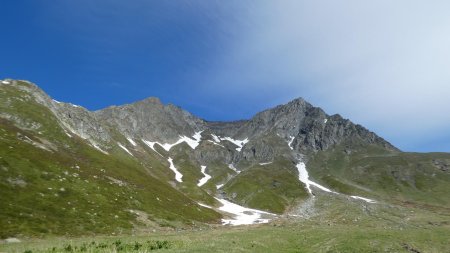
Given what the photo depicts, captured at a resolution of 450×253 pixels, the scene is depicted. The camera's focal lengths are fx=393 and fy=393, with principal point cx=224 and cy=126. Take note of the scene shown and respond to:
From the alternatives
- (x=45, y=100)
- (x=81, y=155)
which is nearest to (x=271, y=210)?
(x=81, y=155)

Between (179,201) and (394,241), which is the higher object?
(179,201)

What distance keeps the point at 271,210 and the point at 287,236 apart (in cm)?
13792

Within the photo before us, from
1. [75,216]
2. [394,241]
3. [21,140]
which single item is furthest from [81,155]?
[394,241]

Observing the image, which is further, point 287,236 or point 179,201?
point 179,201

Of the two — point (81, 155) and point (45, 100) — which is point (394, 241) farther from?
point (45, 100)

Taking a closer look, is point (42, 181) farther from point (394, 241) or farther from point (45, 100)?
point (45, 100)

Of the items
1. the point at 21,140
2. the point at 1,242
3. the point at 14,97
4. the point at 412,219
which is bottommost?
the point at 1,242

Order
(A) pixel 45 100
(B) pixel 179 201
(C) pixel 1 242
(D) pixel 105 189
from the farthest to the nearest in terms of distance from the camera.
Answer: (A) pixel 45 100, (B) pixel 179 201, (D) pixel 105 189, (C) pixel 1 242

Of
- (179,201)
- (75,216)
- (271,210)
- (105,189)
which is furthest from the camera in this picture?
(271,210)

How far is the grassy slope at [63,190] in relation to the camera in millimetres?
69625

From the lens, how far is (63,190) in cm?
8750

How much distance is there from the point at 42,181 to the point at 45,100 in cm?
9086

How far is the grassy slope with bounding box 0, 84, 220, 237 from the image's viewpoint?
69.6 metres

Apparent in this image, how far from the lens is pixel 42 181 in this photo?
86438 mm
